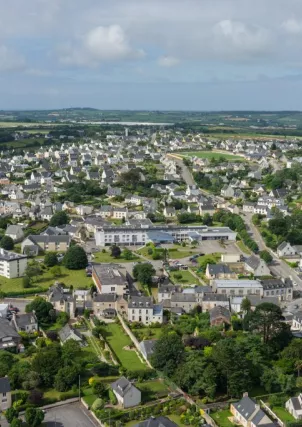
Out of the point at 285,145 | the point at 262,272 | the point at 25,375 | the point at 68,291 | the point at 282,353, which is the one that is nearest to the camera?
the point at 25,375

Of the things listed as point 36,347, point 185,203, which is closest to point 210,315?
point 36,347

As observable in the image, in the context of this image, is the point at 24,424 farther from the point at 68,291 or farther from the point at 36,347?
the point at 68,291

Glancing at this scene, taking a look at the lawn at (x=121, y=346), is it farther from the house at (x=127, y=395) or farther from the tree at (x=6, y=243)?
the tree at (x=6, y=243)

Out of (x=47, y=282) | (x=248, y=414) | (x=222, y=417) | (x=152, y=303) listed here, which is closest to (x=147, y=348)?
(x=152, y=303)

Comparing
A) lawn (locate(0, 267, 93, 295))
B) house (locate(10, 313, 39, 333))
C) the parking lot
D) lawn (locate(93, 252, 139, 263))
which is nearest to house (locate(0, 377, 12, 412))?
the parking lot

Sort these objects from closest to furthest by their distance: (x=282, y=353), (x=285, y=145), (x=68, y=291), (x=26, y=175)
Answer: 1. (x=282, y=353)
2. (x=68, y=291)
3. (x=26, y=175)
4. (x=285, y=145)

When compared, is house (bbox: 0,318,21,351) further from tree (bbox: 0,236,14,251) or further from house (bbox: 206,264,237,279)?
tree (bbox: 0,236,14,251)

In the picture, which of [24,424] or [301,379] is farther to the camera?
[301,379]
